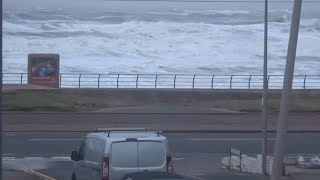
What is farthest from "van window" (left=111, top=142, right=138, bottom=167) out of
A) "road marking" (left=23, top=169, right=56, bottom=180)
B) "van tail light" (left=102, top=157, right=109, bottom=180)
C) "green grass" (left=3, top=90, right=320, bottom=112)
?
"green grass" (left=3, top=90, right=320, bottom=112)

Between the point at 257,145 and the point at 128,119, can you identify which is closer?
the point at 257,145

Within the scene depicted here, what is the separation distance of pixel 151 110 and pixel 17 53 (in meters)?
40.2

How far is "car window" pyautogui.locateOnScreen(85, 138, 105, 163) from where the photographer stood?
1983cm

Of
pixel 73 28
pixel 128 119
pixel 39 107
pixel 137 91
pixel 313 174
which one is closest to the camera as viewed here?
pixel 313 174

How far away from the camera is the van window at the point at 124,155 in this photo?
19391mm

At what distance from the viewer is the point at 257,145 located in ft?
110

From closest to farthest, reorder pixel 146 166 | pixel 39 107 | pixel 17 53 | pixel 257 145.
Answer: pixel 146 166, pixel 257 145, pixel 39 107, pixel 17 53

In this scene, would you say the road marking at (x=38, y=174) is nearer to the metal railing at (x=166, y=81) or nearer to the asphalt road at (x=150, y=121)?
the asphalt road at (x=150, y=121)

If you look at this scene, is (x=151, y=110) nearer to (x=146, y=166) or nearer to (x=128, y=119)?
(x=128, y=119)

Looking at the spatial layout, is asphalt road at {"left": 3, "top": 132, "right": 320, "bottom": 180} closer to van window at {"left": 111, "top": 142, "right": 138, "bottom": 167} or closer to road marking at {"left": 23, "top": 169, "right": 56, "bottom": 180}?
road marking at {"left": 23, "top": 169, "right": 56, "bottom": 180}

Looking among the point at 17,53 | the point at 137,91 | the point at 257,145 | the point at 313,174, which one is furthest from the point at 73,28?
the point at 313,174

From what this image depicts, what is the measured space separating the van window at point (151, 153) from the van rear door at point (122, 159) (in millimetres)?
88

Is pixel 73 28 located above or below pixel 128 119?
above

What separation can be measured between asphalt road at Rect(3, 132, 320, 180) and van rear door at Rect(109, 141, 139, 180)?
6568 millimetres
